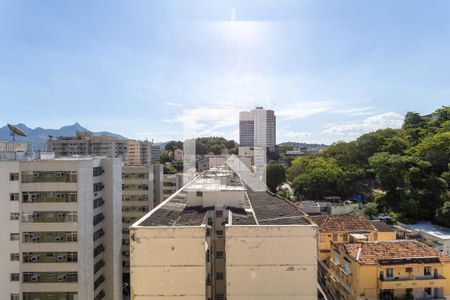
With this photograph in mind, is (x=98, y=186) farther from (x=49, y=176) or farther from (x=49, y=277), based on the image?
(x=49, y=277)

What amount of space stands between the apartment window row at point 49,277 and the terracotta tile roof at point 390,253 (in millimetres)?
12237

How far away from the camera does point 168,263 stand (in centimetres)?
1081

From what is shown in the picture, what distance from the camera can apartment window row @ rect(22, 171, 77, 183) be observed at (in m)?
13.6

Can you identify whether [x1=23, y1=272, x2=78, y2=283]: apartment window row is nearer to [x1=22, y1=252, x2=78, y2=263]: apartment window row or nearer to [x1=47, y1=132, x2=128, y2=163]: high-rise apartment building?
[x1=22, y1=252, x2=78, y2=263]: apartment window row

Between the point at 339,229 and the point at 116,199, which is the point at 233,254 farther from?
the point at 339,229

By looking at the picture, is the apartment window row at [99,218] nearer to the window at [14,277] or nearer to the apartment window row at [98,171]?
the apartment window row at [98,171]

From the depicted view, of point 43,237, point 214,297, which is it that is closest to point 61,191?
point 43,237

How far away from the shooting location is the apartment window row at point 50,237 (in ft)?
44.6

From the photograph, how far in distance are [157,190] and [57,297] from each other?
14153 millimetres

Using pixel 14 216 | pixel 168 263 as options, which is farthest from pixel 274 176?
pixel 168 263

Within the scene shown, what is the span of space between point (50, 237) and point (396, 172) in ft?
98.3

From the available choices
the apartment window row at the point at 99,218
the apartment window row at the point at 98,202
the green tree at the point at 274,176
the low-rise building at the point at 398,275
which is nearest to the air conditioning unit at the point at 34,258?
the apartment window row at the point at 99,218

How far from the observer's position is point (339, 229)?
19.2 meters

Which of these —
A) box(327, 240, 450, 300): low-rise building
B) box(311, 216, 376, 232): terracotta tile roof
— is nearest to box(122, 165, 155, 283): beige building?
box(311, 216, 376, 232): terracotta tile roof
